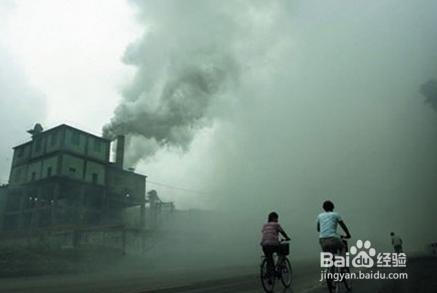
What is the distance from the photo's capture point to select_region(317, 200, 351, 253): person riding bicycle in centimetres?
819

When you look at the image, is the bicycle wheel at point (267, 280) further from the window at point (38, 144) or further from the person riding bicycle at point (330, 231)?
the window at point (38, 144)

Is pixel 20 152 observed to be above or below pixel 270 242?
above

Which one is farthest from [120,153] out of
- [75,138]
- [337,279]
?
[337,279]

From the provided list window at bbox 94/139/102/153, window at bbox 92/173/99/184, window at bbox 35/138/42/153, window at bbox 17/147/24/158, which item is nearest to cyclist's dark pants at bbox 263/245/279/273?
window at bbox 92/173/99/184

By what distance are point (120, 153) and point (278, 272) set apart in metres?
51.7

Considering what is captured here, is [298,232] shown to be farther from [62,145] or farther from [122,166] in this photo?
[62,145]

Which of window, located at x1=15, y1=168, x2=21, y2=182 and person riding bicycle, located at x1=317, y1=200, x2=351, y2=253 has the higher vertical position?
window, located at x1=15, y1=168, x2=21, y2=182

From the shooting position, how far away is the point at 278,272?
30.2 feet

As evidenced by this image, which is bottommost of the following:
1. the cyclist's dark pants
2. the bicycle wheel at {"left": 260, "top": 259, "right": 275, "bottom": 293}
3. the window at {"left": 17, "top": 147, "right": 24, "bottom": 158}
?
the bicycle wheel at {"left": 260, "top": 259, "right": 275, "bottom": 293}

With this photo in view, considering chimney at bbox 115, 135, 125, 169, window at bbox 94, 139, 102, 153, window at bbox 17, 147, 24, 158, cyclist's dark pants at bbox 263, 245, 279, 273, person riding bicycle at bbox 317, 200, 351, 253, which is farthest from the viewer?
window at bbox 17, 147, 24, 158

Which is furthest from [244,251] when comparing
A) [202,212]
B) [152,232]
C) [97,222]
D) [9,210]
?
[9,210]

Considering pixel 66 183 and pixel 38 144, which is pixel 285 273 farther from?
pixel 38 144

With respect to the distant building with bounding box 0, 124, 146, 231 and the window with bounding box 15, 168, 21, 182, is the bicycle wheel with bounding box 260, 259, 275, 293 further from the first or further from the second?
the window with bounding box 15, 168, 21, 182

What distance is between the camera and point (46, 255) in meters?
30.4
